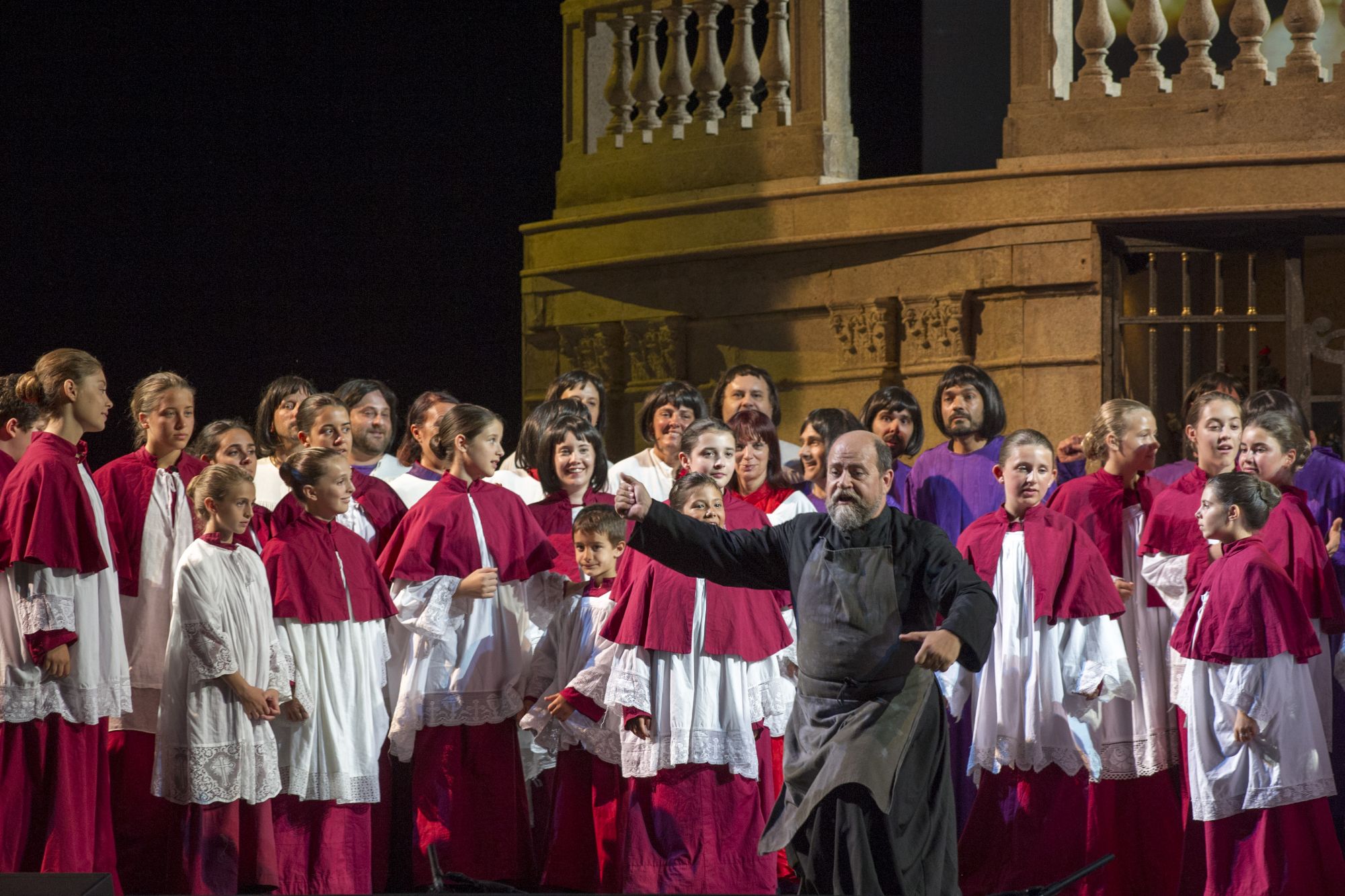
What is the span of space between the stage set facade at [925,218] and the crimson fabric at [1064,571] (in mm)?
1845

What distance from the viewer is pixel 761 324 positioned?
8539mm

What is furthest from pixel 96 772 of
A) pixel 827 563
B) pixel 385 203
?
pixel 385 203

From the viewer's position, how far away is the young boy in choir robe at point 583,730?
19.4 ft

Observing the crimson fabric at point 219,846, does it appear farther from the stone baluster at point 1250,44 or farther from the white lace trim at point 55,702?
the stone baluster at point 1250,44

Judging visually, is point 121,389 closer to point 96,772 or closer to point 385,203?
point 385,203

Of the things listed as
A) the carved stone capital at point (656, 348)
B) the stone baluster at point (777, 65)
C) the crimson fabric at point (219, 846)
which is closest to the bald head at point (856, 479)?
the crimson fabric at point (219, 846)

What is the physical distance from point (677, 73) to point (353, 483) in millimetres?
3179

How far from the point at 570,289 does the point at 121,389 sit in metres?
2.21

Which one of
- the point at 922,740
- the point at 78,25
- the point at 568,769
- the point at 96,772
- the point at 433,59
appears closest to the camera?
the point at 922,740

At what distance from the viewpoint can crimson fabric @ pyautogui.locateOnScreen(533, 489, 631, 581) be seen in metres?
6.30

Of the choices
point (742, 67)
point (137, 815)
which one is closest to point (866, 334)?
point (742, 67)

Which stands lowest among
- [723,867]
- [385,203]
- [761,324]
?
[723,867]

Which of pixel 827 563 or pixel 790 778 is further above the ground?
pixel 827 563

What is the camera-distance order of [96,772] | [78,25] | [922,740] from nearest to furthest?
[922,740] < [96,772] < [78,25]
